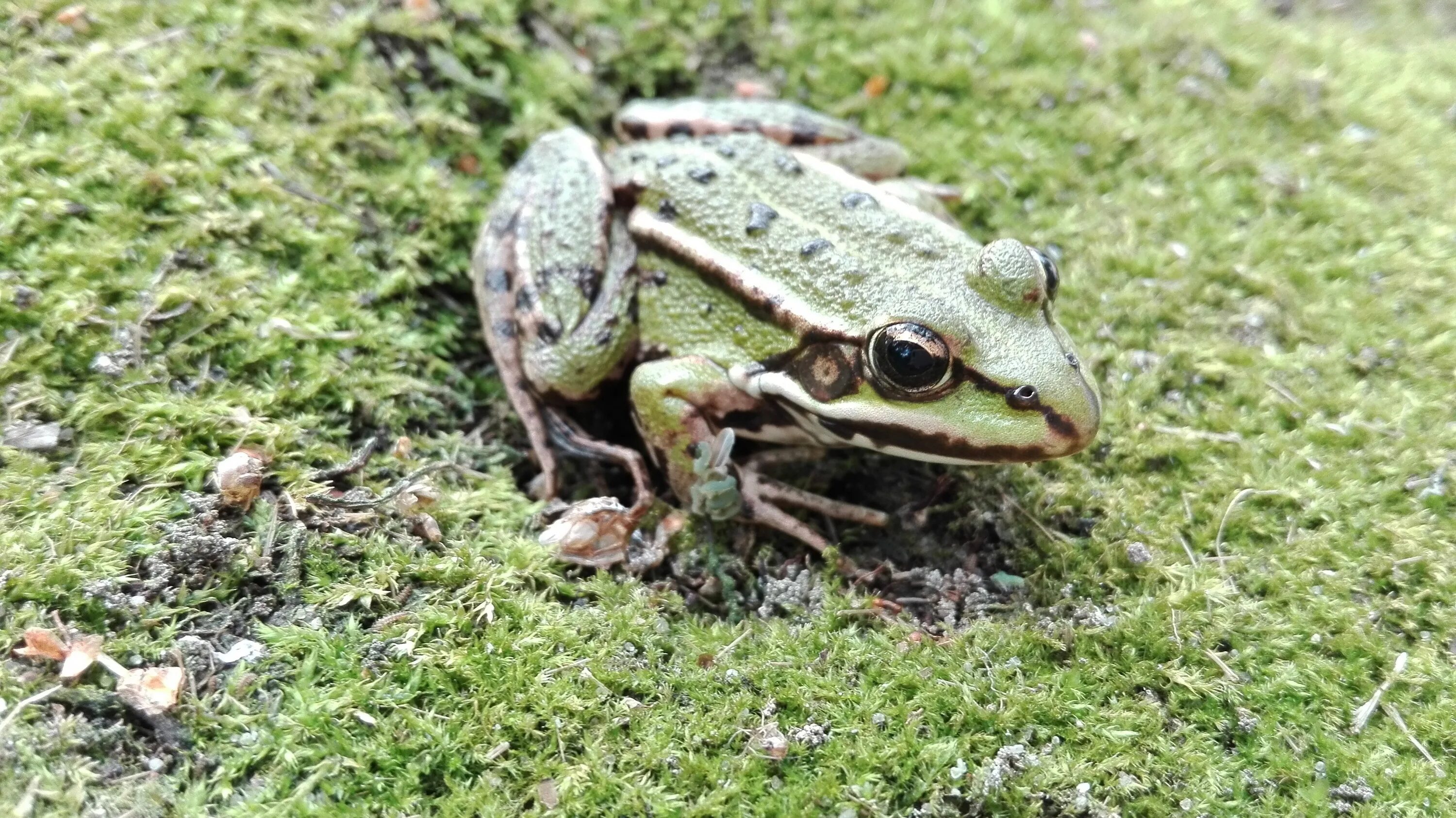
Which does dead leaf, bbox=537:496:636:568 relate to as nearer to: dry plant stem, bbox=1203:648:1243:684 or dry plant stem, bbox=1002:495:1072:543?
dry plant stem, bbox=1002:495:1072:543

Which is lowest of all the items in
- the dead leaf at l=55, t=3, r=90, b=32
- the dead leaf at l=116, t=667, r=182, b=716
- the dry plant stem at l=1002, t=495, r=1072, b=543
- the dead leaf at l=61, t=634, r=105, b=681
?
the dead leaf at l=116, t=667, r=182, b=716

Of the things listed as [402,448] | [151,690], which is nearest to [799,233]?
[402,448]

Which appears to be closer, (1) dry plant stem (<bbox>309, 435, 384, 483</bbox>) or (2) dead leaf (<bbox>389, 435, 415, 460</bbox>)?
(1) dry plant stem (<bbox>309, 435, 384, 483</bbox>)

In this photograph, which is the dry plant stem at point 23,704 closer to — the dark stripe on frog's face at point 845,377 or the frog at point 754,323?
the frog at point 754,323

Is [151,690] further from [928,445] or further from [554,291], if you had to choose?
[928,445]

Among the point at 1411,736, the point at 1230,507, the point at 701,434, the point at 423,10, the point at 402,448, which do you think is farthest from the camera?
the point at 423,10

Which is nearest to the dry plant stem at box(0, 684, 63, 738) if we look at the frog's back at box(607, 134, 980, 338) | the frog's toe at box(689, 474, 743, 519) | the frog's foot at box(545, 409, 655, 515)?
the frog's foot at box(545, 409, 655, 515)

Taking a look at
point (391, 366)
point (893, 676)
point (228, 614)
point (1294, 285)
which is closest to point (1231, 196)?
point (1294, 285)
